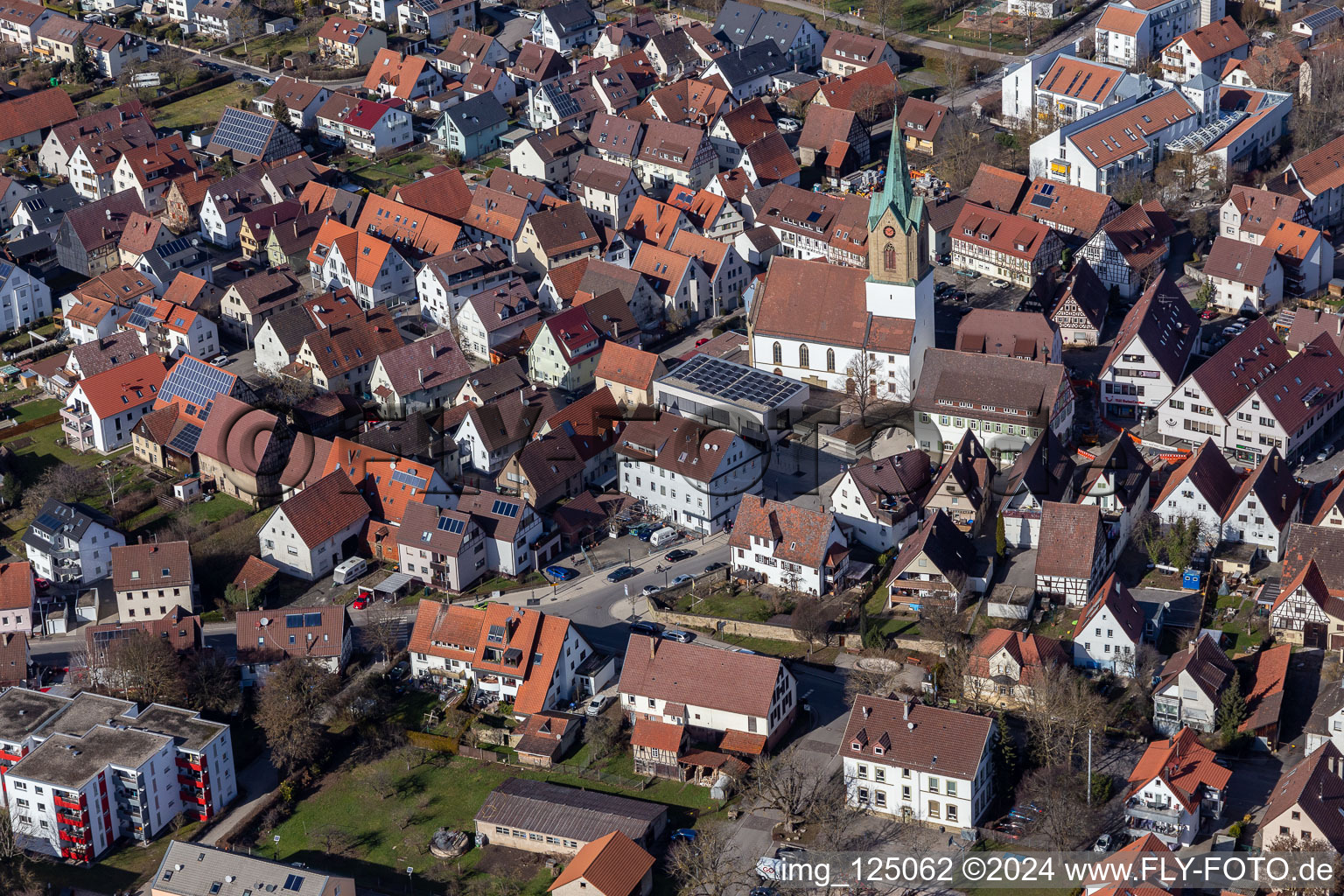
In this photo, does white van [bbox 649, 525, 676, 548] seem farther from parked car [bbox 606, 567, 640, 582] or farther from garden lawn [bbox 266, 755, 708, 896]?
garden lawn [bbox 266, 755, 708, 896]

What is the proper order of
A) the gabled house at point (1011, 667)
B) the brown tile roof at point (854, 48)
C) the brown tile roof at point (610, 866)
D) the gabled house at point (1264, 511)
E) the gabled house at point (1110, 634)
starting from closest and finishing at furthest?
the brown tile roof at point (610, 866) < the gabled house at point (1011, 667) < the gabled house at point (1110, 634) < the gabled house at point (1264, 511) < the brown tile roof at point (854, 48)

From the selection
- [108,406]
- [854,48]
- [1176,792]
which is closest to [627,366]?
[108,406]

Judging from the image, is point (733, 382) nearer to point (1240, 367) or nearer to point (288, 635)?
point (1240, 367)

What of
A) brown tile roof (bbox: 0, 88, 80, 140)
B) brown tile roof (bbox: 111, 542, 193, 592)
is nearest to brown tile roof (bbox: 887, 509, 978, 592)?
brown tile roof (bbox: 111, 542, 193, 592)

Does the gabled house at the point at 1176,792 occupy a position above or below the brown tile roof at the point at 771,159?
below

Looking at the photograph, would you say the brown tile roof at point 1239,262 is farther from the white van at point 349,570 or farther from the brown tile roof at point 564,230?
the white van at point 349,570

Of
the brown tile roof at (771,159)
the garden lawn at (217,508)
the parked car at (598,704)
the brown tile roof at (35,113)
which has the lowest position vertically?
the garden lawn at (217,508)

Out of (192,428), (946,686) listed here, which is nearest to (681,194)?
(192,428)

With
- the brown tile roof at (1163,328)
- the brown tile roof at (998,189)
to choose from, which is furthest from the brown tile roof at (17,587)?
the brown tile roof at (998,189)
